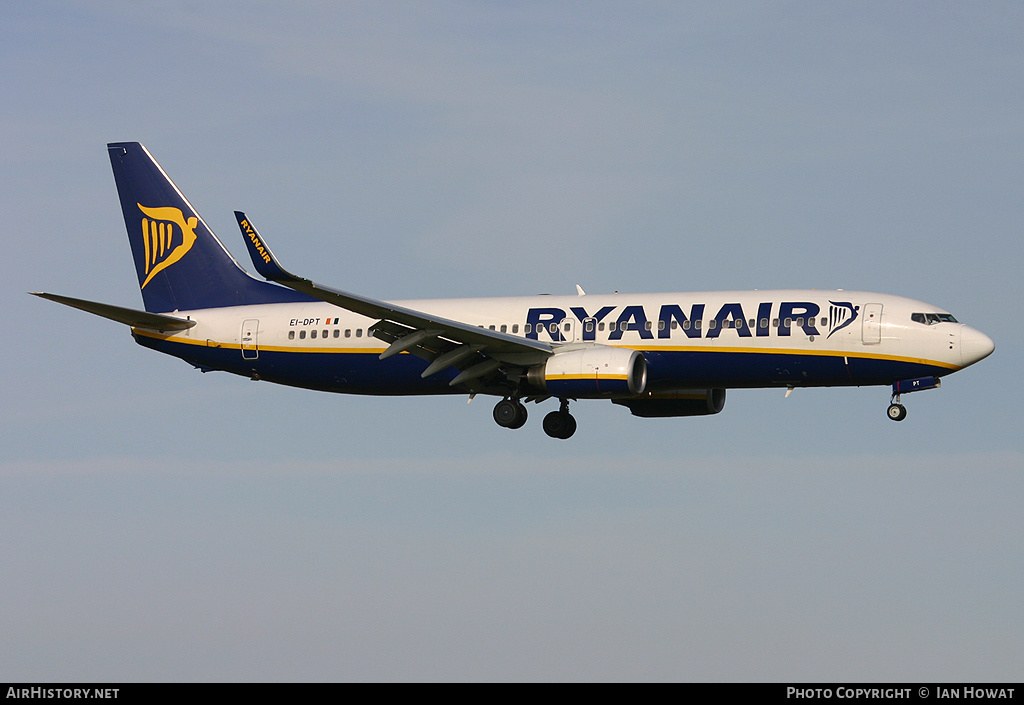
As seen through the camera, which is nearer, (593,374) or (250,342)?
(593,374)

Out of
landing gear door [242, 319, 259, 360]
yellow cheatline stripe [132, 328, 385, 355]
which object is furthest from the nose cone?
landing gear door [242, 319, 259, 360]

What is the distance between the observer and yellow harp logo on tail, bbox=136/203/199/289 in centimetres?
5162

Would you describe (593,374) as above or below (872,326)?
below

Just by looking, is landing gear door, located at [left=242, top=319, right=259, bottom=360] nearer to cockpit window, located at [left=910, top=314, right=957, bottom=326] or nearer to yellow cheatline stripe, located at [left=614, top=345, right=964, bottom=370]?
yellow cheatline stripe, located at [left=614, top=345, right=964, bottom=370]

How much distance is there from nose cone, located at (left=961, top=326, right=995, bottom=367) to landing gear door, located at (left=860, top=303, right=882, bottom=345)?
2439 millimetres

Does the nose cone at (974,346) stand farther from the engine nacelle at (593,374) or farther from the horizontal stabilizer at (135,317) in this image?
the horizontal stabilizer at (135,317)

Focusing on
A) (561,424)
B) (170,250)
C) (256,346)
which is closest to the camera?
(561,424)

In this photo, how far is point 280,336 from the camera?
48062 mm

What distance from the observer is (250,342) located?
4841 cm

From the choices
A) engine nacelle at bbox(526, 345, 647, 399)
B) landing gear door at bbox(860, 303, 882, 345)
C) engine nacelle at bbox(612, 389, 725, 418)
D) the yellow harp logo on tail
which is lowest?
engine nacelle at bbox(612, 389, 725, 418)

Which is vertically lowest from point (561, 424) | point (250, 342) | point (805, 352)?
point (561, 424)

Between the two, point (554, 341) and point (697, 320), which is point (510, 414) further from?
point (697, 320)

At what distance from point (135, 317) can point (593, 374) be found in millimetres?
16870

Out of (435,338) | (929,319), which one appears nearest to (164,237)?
(435,338)
